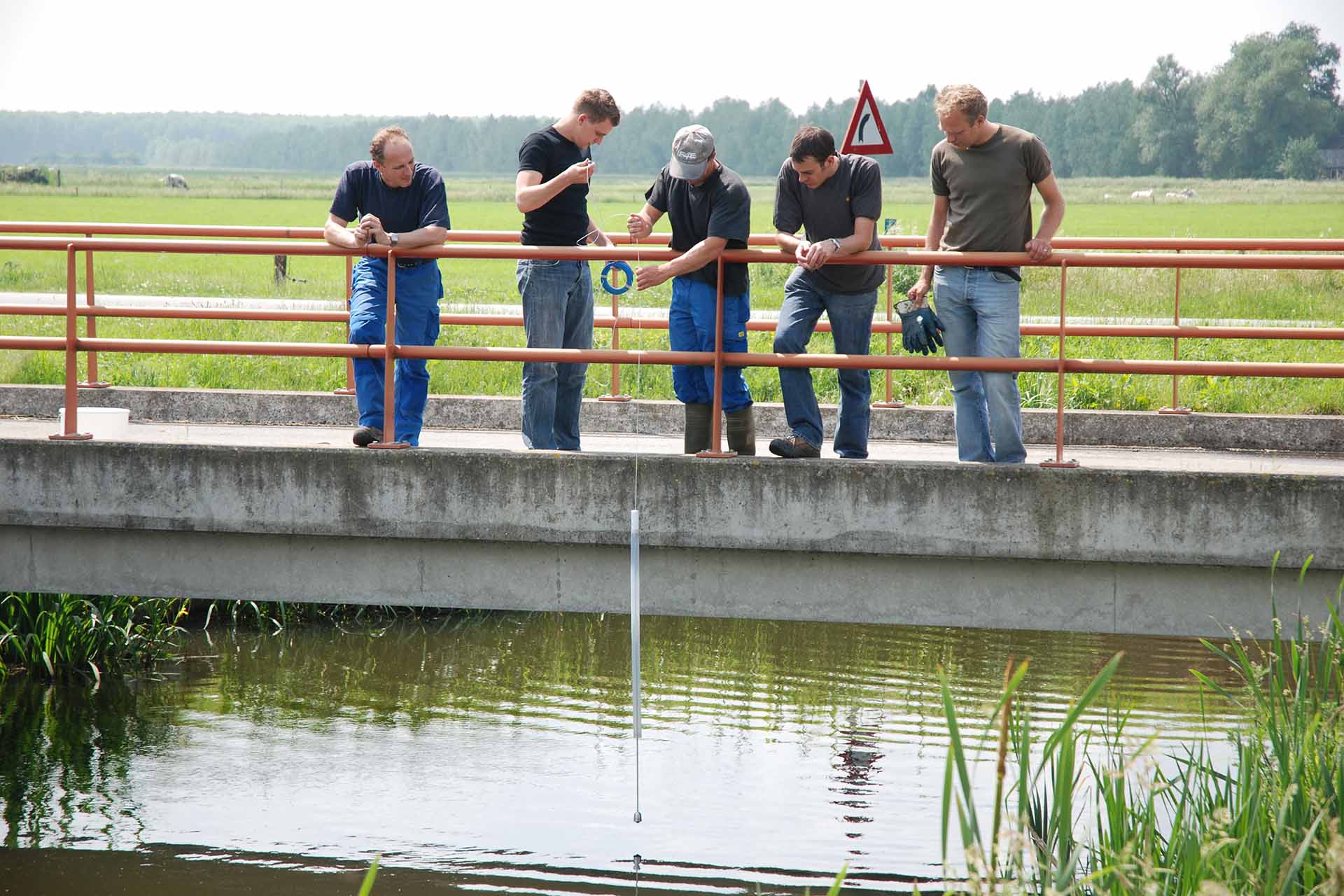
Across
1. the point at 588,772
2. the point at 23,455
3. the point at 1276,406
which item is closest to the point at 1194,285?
the point at 1276,406

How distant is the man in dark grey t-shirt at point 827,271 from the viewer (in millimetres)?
6793

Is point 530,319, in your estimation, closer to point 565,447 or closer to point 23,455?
point 565,447

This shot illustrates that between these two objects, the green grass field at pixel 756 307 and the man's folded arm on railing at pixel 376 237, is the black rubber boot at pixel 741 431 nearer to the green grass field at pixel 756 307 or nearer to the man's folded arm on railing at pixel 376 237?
the man's folded arm on railing at pixel 376 237

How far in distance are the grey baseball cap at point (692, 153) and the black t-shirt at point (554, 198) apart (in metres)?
0.62

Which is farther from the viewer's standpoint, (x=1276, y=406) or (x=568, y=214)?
(x=1276, y=406)

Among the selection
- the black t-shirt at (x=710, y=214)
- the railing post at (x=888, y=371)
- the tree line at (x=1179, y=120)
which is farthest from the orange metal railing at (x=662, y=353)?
the tree line at (x=1179, y=120)

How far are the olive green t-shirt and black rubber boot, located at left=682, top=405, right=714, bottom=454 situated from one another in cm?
149

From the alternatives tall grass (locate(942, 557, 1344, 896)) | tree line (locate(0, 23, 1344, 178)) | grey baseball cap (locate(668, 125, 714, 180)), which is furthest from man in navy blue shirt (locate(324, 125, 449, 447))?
tree line (locate(0, 23, 1344, 178))

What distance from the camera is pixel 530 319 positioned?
24.0 feet

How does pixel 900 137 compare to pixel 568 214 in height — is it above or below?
above

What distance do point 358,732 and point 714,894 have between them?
2.96 metres

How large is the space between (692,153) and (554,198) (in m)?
0.85

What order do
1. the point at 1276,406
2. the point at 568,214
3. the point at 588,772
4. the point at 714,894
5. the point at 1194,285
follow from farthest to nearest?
the point at 1194,285, the point at 1276,406, the point at 588,772, the point at 568,214, the point at 714,894

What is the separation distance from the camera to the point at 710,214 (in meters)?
6.87
